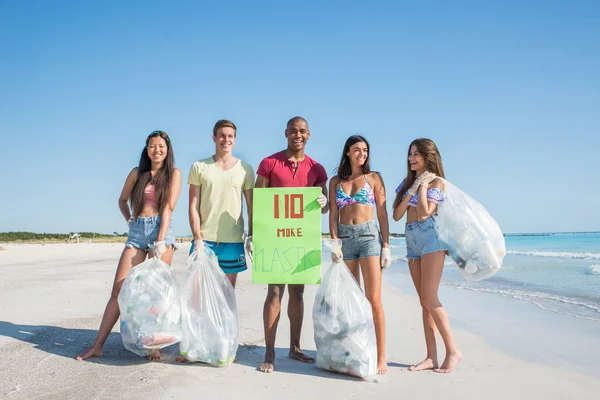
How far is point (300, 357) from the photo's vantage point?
12.7 feet

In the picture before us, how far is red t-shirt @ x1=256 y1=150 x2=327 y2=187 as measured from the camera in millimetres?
3783

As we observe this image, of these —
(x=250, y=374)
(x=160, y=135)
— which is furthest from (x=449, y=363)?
(x=160, y=135)

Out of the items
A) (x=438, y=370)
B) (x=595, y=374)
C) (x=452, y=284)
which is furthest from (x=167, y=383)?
(x=452, y=284)

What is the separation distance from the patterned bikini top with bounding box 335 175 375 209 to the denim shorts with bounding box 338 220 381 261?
0.16 m

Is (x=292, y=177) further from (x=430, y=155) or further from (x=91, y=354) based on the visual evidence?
(x=91, y=354)

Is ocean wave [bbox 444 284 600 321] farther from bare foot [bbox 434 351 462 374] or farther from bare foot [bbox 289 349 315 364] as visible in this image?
bare foot [bbox 289 349 315 364]

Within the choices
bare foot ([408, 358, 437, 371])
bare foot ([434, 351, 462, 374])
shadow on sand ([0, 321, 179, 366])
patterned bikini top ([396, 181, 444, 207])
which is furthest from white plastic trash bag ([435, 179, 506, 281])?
shadow on sand ([0, 321, 179, 366])

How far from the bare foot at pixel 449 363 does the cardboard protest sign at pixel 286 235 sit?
1.21m

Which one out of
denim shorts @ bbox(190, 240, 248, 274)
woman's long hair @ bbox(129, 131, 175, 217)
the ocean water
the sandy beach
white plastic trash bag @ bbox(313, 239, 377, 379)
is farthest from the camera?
the ocean water

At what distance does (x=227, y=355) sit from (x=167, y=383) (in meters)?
0.54

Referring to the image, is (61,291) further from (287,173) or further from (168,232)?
(287,173)

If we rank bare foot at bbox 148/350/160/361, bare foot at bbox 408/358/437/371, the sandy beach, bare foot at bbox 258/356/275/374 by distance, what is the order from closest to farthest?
the sandy beach → bare foot at bbox 258/356/275/374 → bare foot at bbox 408/358/437/371 → bare foot at bbox 148/350/160/361

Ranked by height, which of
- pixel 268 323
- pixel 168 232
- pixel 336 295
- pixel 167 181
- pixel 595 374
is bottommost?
pixel 595 374

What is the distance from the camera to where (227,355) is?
3553 mm
